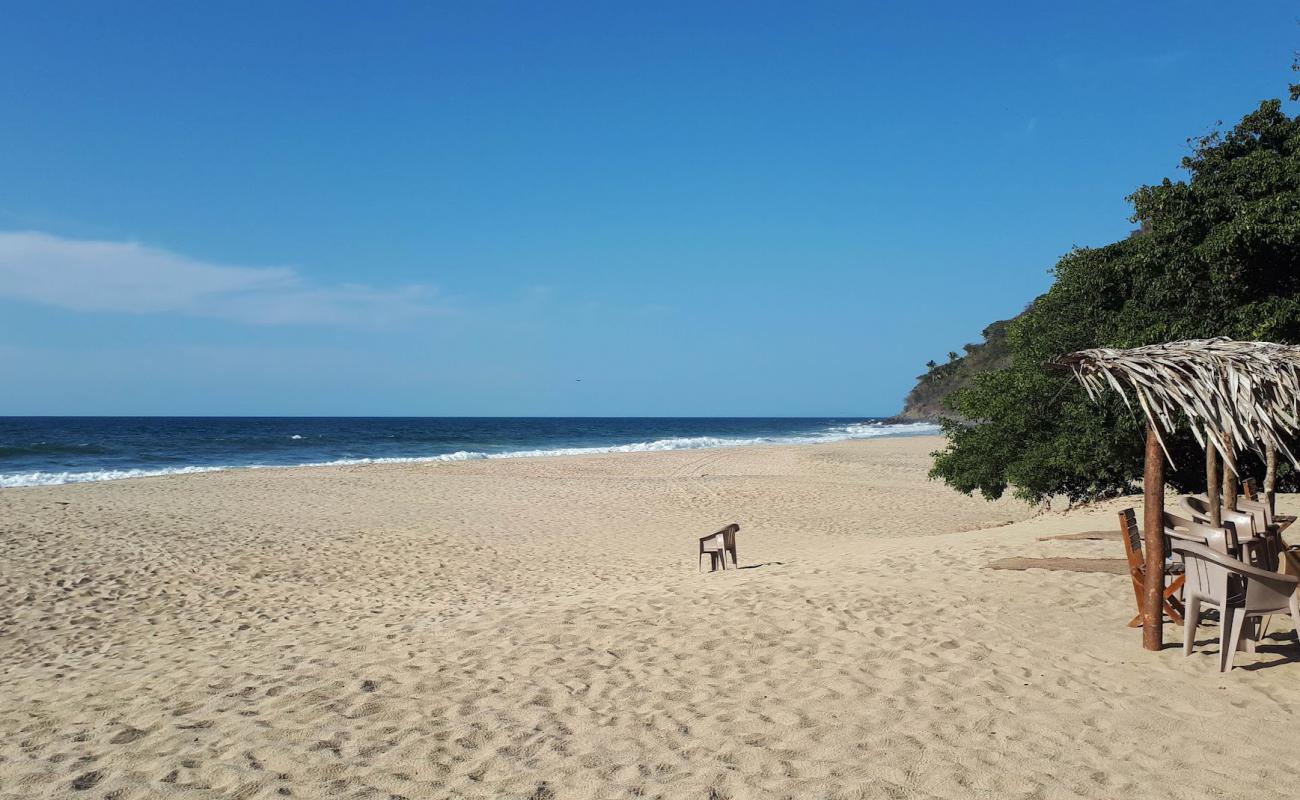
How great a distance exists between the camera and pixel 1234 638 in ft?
16.9

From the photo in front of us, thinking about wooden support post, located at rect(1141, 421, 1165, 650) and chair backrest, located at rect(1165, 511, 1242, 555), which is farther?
chair backrest, located at rect(1165, 511, 1242, 555)

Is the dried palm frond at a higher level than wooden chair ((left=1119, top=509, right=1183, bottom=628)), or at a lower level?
higher

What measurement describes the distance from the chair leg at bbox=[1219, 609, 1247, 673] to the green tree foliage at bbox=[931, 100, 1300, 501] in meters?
3.75

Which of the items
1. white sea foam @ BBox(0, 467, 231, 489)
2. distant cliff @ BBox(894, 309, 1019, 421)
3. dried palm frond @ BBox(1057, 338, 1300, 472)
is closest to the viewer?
dried palm frond @ BBox(1057, 338, 1300, 472)

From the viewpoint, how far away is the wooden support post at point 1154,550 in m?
5.56

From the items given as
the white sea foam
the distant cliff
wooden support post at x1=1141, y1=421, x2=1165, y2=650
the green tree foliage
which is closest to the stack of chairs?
wooden support post at x1=1141, y1=421, x2=1165, y2=650

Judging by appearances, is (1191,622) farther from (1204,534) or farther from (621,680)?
(621,680)

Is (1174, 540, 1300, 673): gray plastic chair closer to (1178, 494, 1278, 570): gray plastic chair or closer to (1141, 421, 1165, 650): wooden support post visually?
(1141, 421, 1165, 650): wooden support post

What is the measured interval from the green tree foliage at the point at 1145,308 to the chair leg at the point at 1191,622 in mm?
3573

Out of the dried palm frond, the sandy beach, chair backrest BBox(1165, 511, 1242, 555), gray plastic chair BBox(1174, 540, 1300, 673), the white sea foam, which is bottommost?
the sandy beach

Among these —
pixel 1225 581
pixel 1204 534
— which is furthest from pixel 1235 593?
pixel 1204 534

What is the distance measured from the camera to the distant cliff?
6394 centimetres

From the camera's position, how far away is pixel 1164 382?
5.47 metres

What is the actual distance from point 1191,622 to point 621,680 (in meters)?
3.87
